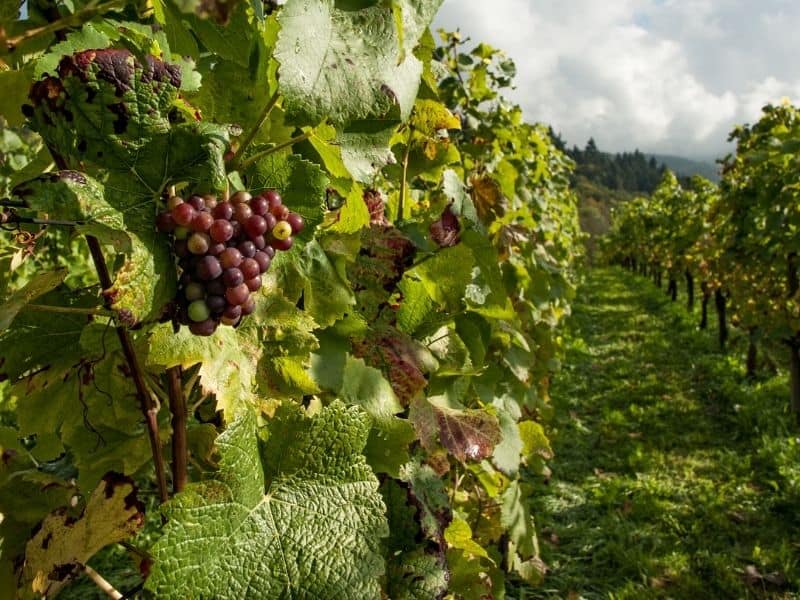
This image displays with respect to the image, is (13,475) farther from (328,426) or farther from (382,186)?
(382,186)

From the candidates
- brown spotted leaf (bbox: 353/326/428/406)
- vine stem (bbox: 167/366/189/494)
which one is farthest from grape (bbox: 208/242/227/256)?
brown spotted leaf (bbox: 353/326/428/406)

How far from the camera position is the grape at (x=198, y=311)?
0.72 metres

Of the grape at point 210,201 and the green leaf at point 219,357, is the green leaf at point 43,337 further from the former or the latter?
the grape at point 210,201

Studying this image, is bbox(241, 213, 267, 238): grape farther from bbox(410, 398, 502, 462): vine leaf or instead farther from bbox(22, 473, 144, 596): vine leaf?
bbox(410, 398, 502, 462): vine leaf

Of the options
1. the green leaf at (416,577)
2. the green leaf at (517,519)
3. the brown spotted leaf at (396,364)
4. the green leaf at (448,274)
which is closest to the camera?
the green leaf at (416,577)

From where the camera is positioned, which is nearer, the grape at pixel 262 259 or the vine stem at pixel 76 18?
the vine stem at pixel 76 18

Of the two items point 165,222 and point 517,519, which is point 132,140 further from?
point 517,519

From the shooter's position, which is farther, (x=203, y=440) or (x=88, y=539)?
(x=203, y=440)

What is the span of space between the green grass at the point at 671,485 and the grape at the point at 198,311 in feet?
12.0

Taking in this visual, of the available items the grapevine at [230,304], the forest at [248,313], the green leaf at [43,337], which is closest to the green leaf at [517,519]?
the forest at [248,313]

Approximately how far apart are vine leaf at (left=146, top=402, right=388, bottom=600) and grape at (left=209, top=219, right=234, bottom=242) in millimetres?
284

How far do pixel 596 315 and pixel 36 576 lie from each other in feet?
52.7

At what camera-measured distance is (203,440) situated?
1.23m

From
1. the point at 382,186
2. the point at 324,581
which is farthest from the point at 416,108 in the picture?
the point at 324,581
